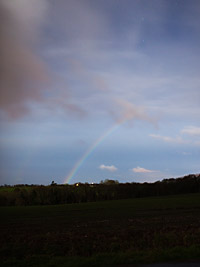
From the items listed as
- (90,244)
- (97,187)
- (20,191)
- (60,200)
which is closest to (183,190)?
(97,187)

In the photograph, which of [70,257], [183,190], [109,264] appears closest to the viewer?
[109,264]

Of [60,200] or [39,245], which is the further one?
[60,200]

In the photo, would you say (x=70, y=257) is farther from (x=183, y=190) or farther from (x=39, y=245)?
(x=183, y=190)

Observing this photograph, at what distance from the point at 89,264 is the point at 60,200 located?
244 feet

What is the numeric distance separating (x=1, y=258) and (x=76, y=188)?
73477 millimetres

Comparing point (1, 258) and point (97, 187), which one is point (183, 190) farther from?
point (1, 258)

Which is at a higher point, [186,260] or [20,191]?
[20,191]

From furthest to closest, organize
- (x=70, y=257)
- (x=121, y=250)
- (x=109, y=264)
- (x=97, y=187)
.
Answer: (x=97, y=187)
(x=121, y=250)
(x=70, y=257)
(x=109, y=264)

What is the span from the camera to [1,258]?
1424 cm

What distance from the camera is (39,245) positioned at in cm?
1673

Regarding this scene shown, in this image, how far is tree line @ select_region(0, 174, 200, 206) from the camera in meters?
82.3

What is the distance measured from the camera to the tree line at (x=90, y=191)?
8232 cm

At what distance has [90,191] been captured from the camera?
8762cm

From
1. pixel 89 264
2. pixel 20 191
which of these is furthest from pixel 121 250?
pixel 20 191
